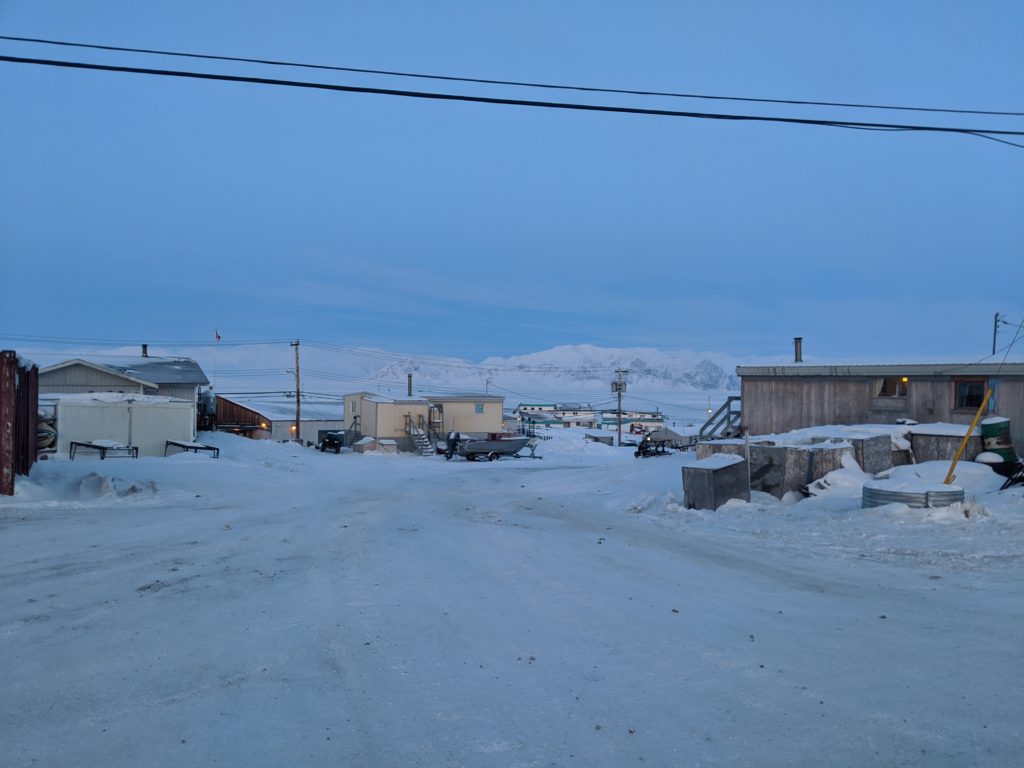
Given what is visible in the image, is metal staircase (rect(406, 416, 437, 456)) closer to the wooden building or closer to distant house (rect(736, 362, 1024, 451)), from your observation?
the wooden building

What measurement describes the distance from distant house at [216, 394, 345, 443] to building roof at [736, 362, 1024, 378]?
29.3m

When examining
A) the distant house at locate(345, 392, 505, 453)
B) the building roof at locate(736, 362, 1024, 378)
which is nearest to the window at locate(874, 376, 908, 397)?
the building roof at locate(736, 362, 1024, 378)

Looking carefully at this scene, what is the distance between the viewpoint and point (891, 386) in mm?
22812

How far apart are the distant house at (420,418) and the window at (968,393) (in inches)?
1218

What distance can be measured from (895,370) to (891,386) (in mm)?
578

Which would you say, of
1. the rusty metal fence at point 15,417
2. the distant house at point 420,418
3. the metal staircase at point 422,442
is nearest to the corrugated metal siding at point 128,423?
the rusty metal fence at point 15,417

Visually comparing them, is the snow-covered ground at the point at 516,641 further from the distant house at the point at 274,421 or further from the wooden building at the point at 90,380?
the distant house at the point at 274,421

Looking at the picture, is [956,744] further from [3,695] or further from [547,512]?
[547,512]

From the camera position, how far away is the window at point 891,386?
22531mm

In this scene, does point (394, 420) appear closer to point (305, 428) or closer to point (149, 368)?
point (305, 428)

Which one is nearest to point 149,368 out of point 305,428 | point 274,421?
point 274,421

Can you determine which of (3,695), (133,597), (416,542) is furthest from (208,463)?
(3,695)

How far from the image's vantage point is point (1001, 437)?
16.9 m

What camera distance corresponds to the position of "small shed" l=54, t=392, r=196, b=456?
27.6 m
